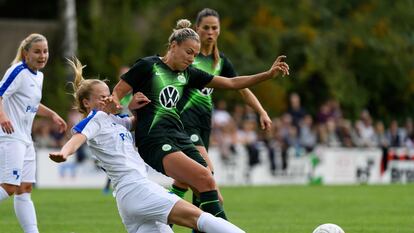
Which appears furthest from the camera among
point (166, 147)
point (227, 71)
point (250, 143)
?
point (250, 143)

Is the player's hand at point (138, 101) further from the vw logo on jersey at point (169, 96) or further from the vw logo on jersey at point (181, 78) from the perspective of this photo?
the vw logo on jersey at point (181, 78)

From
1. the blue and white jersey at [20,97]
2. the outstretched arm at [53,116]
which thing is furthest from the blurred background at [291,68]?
the blue and white jersey at [20,97]

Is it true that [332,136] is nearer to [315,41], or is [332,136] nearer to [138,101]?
[315,41]

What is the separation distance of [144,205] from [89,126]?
763 millimetres

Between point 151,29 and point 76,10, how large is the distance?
248 cm

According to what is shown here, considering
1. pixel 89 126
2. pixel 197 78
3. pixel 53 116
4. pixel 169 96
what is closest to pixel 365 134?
pixel 53 116

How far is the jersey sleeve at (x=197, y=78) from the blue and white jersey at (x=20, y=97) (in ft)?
6.73

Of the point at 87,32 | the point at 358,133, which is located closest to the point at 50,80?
the point at 87,32

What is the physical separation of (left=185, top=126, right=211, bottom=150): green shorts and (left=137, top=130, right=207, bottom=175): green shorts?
1.32 m

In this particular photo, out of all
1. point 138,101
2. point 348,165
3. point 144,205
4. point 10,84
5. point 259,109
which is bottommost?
point 348,165

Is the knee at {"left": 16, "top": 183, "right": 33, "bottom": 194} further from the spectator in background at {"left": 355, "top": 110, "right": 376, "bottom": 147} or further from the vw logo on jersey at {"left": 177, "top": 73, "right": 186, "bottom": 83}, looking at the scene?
the spectator in background at {"left": 355, "top": 110, "right": 376, "bottom": 147}

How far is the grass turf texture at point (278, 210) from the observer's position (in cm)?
1141

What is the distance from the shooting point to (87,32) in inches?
1197

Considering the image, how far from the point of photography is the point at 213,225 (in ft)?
24.1
